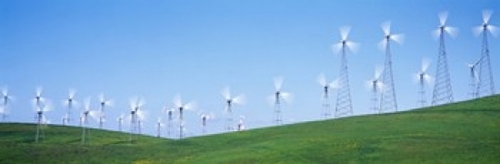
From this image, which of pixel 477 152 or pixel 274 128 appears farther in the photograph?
pixel 274 128

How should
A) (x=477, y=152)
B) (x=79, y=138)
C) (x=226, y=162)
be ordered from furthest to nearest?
(x=79, y=138) → (x=226, y=162) → (x=477, y=152)

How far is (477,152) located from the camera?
218ft

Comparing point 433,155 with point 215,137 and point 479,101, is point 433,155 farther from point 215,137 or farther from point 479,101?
point 479,101

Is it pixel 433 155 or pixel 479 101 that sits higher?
pixel 479 101

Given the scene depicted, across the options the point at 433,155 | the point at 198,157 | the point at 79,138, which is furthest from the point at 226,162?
the point at 79,138

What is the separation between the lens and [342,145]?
3036 inches

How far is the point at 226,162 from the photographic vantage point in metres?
73.1

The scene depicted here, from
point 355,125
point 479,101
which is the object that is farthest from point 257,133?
point 479,101

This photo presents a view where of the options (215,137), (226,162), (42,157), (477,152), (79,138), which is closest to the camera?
(477,152)

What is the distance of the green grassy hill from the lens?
229 ft

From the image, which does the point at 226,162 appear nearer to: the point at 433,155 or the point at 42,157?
the point at 433,155

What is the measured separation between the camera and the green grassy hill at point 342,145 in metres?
69.9

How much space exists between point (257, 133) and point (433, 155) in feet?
135

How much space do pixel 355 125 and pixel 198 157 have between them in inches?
1125
